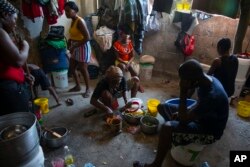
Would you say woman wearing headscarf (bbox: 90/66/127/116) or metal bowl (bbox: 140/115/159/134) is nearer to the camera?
metal bowl (bbox: 140/115/159/134)

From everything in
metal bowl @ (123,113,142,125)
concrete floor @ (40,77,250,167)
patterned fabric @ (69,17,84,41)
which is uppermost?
patterned fabric @ (69,17,84,41)

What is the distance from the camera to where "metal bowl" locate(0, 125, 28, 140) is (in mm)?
1841

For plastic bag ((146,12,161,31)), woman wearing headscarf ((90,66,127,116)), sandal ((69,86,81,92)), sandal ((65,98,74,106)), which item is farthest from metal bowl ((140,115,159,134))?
plastic bag ((146,12,161,31))

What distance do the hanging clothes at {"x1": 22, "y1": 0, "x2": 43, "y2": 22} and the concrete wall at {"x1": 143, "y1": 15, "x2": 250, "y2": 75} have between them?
229 centimetres

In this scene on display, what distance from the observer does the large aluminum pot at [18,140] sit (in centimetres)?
173

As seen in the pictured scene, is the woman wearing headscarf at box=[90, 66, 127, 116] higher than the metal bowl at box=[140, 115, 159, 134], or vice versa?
the woman wearing headscarf at box=[90, 66, 127, 116]

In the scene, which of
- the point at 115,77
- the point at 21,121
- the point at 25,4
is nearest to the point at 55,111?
the point at 115,77

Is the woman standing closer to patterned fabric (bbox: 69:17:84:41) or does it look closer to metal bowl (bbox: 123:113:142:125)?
patterned fabric (bbox: 69:17:84:41)

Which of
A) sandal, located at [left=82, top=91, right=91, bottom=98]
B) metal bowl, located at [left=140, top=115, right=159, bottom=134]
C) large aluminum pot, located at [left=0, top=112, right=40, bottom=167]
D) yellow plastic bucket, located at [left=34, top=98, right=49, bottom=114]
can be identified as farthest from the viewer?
sandal, located at [left=82, top=91, right=91, bottom=98]

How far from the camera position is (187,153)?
7.43 ft

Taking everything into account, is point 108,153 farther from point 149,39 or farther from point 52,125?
point 149,39

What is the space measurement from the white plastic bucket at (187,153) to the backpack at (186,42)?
8.07 feet

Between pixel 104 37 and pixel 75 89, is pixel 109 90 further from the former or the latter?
pixel 104 37

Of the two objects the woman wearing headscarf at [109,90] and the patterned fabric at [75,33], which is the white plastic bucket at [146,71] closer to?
the woman wearing headscarf at [109,90]
